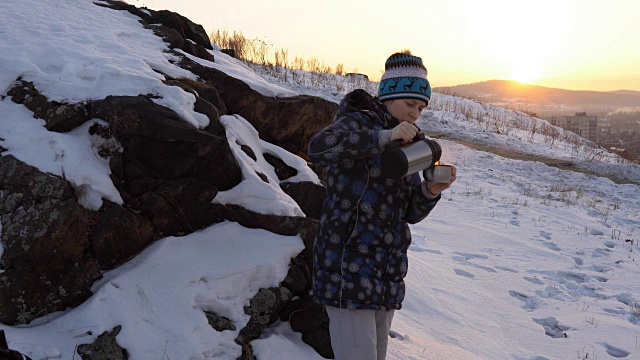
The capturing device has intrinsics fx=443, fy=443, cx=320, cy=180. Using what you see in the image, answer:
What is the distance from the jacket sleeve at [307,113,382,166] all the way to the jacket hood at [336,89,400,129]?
0.09 metres

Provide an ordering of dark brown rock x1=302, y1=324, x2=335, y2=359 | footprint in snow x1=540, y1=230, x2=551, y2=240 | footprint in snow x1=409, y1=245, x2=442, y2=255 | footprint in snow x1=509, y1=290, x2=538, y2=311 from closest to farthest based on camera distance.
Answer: dark brown rock x1=302, y1=324, x2=335, y2=359 → footprint in snow x1=509, y1=290, x2=538, y2=311 → footprint in snow x1=409, y1=245, x2=442, y2=255 → footprint in snow x1=540, y1=230, x2=551, y2=240

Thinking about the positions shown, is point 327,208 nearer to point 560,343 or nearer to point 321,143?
point 321,143

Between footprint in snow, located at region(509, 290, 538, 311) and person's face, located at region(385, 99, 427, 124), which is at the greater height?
person's face, located at region(385, 99, 427, 124)

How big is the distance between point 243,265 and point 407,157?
1.58 m

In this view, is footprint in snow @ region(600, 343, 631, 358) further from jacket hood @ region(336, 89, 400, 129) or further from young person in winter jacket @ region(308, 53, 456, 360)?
jacket hood @ region(336, 89, 400, 129)

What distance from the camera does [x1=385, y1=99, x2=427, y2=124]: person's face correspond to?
79.0 inches

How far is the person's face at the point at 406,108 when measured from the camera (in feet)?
6.59

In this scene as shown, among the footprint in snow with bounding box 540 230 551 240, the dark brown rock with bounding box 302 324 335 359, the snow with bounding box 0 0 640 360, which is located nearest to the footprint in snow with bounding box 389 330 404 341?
the snow with bounding box 0 0 640 360

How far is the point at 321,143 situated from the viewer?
6.06ft

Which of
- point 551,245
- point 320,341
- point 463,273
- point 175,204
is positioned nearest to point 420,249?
point 463,273

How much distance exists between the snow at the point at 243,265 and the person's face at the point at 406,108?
1444 millimetres

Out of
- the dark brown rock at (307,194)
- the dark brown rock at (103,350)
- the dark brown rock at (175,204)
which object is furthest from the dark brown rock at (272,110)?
the dark brown rock at (103,350)

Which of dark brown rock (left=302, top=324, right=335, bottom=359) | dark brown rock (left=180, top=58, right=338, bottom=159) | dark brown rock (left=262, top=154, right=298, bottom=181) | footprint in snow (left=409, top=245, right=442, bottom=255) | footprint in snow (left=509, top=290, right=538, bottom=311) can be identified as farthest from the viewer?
footprint in snow (left=409, top=245, right=442, bottom=255)

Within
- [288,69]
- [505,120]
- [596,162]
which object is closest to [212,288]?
[596,162]
